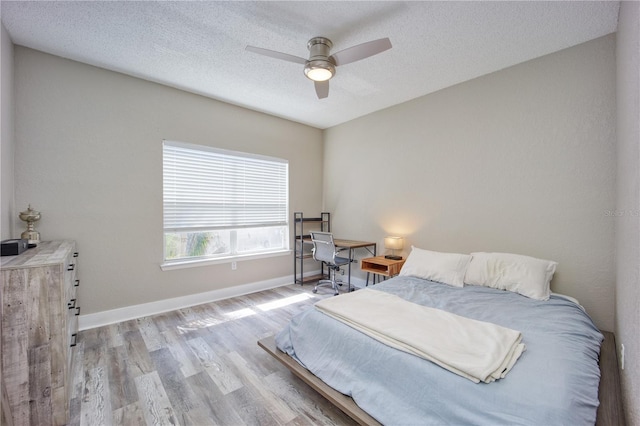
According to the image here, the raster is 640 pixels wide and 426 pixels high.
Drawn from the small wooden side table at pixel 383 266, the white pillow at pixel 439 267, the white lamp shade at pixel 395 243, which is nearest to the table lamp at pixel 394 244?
the white lamp shade at pixel 395 243

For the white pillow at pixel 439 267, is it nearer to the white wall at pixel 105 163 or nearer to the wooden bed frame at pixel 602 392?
the wooden bed frame at pixel 602 392

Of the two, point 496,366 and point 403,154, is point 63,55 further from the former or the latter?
point 496,366

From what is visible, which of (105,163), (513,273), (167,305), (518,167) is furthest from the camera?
(167,305)

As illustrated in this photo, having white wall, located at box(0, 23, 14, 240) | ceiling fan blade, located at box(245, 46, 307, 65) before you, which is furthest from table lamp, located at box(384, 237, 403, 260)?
white wall, located at box(0, 23, 14, 240)

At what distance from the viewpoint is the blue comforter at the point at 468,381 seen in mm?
1135

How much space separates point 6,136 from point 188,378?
99.0 inches

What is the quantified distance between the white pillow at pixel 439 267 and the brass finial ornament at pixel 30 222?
11.8 feet

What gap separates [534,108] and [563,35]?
62 cm

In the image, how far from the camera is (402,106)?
3.77 metres

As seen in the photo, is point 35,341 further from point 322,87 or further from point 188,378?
point 322,87

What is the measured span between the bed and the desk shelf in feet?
7.71

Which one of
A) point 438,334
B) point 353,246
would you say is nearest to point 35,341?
point 438,334

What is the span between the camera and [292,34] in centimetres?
225

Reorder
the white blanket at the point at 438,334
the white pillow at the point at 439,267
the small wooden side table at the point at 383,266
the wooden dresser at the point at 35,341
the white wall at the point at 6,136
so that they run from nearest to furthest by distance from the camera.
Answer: the white blanket at the point at 438,334, the wooden dresser at the point at 35,341, the white wall at the point at 6,136, the white pillow at the point at 439,267, the small wooden side table at the point at 383,266
